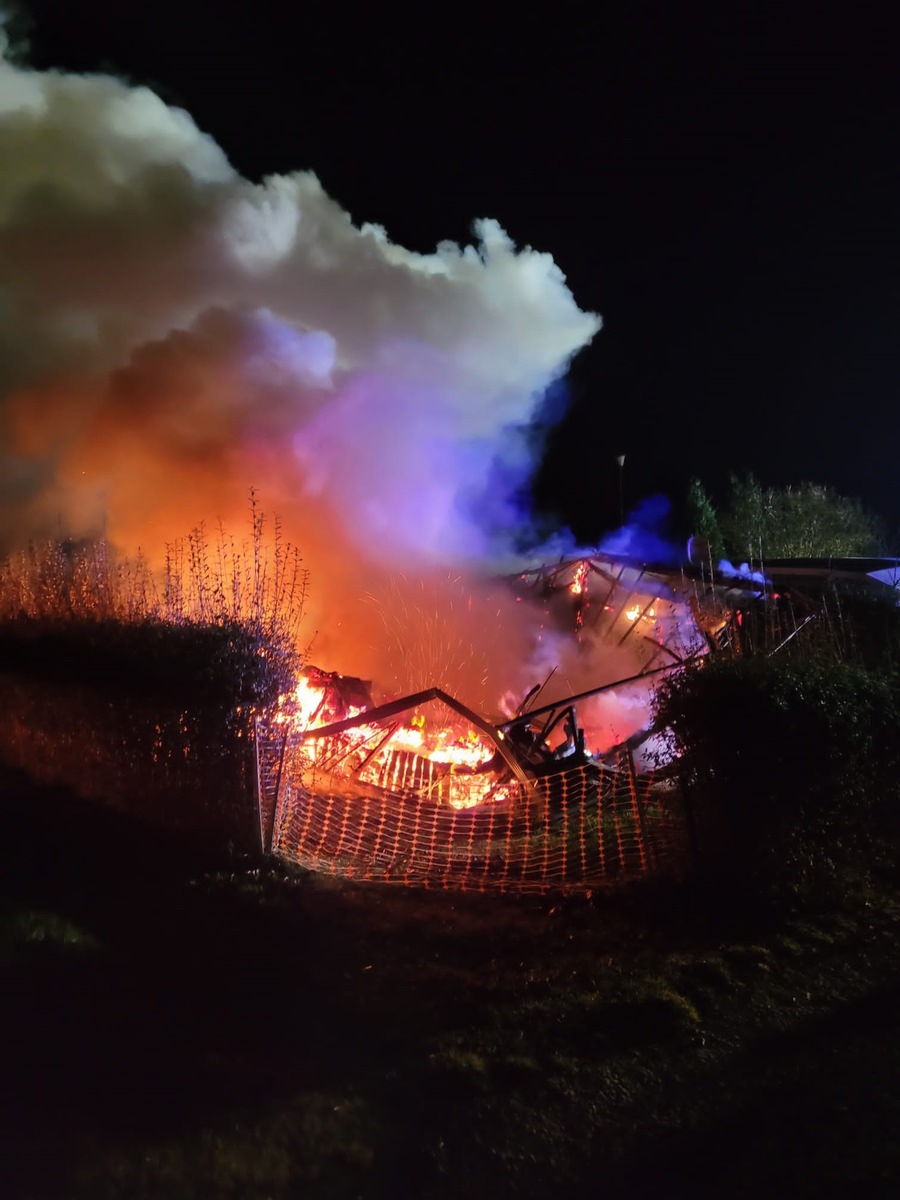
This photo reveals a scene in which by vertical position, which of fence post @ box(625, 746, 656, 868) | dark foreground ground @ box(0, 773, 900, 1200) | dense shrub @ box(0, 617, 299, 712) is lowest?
dark foreground ground @ box(0, 773, 900, 1200)

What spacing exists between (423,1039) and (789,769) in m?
3.19

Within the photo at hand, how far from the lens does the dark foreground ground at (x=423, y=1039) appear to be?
3.06 meters

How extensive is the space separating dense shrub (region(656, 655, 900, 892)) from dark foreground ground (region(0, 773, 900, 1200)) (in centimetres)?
35

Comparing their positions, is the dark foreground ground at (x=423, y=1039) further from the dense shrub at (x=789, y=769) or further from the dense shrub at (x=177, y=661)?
the dense shrub at (x=177, y=661)

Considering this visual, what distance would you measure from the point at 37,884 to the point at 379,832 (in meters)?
3.03

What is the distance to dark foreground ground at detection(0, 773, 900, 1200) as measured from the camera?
3.06 m

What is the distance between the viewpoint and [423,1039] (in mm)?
3990

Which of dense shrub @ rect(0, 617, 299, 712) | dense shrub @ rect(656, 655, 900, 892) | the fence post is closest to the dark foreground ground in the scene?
dense shrub @ rect(656, 655, 900, 892)

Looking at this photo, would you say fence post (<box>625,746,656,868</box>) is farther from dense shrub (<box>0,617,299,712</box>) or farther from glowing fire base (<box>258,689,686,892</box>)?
dense shrub (<box>0,617,299,712</box>)

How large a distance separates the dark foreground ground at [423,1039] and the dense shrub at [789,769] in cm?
35

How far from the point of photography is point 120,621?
6680mm

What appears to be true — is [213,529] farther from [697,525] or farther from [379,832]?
[697,525]

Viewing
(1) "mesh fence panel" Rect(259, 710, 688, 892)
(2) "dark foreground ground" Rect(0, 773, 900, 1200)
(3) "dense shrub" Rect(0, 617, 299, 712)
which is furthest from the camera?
(1) "mesh fence panel" Rect(259, 710, 688, 892)

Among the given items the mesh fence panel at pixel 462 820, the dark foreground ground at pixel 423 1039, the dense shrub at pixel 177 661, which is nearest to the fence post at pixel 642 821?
the mesh fence panel at pixel 462 820
